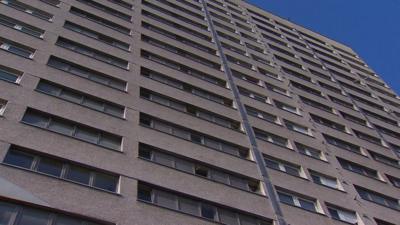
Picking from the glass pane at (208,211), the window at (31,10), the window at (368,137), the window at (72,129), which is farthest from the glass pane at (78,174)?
the window at (368,137)

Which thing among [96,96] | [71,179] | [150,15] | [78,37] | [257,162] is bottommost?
[71,179]

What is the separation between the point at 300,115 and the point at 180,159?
13.9 meters

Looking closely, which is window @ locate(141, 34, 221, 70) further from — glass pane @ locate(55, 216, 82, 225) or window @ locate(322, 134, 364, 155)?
glass pane @ locate(55, 216, 82, 225)

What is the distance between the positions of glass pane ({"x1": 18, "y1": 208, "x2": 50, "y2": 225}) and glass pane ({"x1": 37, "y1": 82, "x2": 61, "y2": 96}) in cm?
761

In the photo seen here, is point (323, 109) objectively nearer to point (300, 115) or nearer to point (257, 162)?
point (300, 115)

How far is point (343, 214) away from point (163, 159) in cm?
1082

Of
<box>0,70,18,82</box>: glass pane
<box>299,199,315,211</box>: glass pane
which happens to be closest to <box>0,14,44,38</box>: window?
<box>0,70,18,82</box>: glass pane

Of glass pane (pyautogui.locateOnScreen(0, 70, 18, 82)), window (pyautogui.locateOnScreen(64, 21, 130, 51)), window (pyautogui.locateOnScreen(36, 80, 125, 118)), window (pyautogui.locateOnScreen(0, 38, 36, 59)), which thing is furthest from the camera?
window (pyautogui.locateOnScreen(64, 21, 130, 51))

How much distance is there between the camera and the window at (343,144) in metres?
32.0

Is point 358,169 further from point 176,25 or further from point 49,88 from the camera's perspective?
point 49,88

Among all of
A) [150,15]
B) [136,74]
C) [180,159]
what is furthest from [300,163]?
[150,15]

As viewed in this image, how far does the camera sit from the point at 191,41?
34.9 meters

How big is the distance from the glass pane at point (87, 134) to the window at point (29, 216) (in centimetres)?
501

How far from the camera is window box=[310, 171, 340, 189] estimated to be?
1048 inches
